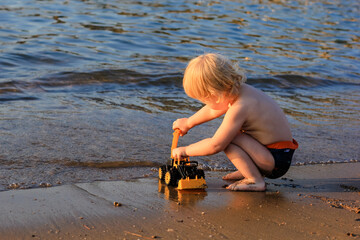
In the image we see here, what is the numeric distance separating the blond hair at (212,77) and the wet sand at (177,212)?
0.74 meters

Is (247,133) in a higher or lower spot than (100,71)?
higher

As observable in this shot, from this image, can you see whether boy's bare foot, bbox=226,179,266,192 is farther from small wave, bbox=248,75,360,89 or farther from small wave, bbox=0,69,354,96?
small wave, bbox=248,75,360,89

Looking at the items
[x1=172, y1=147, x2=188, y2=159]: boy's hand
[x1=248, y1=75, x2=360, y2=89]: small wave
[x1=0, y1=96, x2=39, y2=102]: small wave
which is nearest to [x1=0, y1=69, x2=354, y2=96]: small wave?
[x1=248, y1=75, x2=360, y2=89]: small wave

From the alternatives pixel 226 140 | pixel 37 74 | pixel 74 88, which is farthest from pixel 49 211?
pixel 37 74

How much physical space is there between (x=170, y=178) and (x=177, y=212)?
58cm

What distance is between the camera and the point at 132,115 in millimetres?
5945

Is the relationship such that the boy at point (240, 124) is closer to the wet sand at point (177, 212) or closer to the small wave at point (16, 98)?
the wet sand at point (177, 212)

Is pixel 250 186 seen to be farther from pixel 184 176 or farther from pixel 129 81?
pixel 129 81

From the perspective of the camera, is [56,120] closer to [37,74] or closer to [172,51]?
[37,74]

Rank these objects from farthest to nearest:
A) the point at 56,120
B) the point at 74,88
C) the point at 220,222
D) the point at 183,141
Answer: the point at 74,88 → the point at 56,120 → the point at 183,141 → the point at 220,222

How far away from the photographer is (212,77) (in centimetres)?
344

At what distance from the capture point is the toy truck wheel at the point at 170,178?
3.72 metres

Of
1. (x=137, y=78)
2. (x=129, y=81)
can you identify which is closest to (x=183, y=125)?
(x=129, y=81)

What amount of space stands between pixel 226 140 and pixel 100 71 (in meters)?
5.27
